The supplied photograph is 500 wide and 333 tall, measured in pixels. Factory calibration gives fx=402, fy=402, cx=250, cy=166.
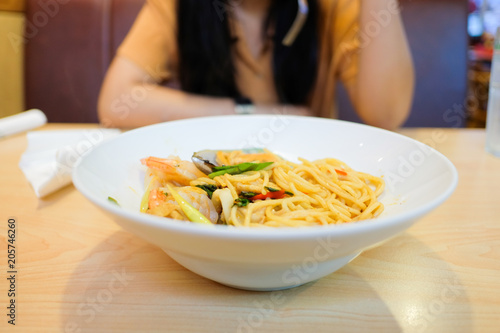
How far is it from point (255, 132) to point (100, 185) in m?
0.44

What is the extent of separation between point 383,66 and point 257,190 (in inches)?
45.2

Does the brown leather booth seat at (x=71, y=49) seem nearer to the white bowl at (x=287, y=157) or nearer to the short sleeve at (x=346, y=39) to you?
the short sleeve at (x=346, y=39)

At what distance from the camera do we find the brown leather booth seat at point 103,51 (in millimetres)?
2309

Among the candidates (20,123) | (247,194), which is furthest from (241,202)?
(20,123)

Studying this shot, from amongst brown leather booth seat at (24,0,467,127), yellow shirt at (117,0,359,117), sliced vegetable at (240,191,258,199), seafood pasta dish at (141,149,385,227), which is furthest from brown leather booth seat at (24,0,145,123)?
sliced vegetable at (240,191,258,199)

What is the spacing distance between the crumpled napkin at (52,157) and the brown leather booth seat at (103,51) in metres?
1.37

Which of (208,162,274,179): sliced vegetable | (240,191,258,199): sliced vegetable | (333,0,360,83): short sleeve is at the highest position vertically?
(333,0,360,83): short sleeve

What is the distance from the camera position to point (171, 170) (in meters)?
0.72

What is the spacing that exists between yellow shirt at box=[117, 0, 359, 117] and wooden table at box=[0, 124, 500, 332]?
4.01ft

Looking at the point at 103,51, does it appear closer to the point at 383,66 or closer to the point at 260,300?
the point at 383,66

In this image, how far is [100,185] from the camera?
2.02 ft

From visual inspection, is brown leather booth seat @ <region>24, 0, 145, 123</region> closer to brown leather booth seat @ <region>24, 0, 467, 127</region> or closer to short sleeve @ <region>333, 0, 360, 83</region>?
brown leather booth seat @ <region>24, 0, 467, 127</region>

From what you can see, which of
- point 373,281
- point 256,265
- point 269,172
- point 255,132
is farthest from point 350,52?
point 256,265

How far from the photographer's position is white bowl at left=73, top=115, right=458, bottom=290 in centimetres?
41
